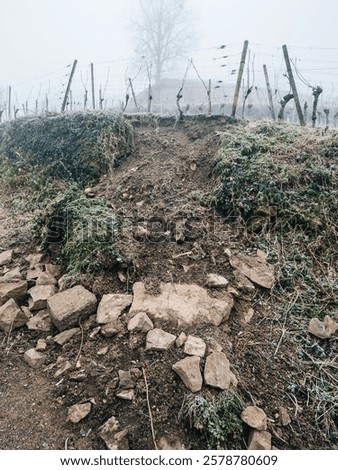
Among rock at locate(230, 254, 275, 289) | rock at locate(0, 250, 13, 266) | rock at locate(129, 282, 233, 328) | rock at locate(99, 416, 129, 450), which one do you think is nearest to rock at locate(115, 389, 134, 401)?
rock at locate(99, 416, 129, 450)

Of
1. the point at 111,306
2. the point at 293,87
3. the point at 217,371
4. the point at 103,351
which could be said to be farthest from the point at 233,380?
the point at 293,87

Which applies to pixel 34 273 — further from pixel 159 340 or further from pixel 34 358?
pixel 159 340

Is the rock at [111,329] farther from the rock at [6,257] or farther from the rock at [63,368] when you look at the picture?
the rock at [6,257]

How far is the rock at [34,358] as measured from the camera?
2110 mm

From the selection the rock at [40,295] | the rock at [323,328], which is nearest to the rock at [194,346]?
the rock at [323,328]

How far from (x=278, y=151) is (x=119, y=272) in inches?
114

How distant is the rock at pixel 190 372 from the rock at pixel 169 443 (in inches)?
11.5

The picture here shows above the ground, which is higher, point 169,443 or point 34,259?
point 34,259

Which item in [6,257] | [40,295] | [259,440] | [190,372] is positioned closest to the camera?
[259,440]

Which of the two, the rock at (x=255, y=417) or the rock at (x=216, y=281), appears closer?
the rock at (x=255, y=417)

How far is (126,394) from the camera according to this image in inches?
72.7

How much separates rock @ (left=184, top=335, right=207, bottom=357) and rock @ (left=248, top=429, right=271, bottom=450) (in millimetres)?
559

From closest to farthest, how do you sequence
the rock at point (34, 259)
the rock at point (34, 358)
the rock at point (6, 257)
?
1. the rock at point (34, 358)
2. the rock at point (34, 259)
3. the rock at point (6, 257)

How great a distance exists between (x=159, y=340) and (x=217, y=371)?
471 millimetres
